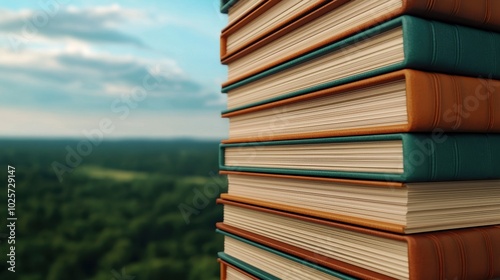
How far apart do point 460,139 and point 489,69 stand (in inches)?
6.9

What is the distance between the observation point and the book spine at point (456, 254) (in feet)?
2.09

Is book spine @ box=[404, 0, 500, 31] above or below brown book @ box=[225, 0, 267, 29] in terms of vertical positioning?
below

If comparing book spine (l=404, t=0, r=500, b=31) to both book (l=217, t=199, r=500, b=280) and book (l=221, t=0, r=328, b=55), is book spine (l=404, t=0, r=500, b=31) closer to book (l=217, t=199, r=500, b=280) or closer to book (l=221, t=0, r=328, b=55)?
book (l=221, t=0, r=328, b=55)

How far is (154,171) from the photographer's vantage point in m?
2.33

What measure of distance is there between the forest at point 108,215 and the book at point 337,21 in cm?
92

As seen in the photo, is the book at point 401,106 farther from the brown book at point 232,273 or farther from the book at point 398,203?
the brown book at point 232,273

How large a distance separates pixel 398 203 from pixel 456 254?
144 mm

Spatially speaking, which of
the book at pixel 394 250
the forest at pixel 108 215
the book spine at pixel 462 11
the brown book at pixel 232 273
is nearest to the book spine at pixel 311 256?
the book at pixel 394 250

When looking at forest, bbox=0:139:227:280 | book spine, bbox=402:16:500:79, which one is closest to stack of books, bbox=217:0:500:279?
book spine, bbox=402:16:500:79

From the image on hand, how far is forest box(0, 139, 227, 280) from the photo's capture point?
6.29 feet

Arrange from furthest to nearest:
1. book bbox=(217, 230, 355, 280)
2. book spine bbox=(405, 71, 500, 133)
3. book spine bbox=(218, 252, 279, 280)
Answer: book spine bbox=(218, 252, 279, 280) → book bbox=(217, 230, 355, 280) → book spine bbox=(405, 71, 500, 133)

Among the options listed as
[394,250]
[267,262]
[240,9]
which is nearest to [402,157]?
[394,250]

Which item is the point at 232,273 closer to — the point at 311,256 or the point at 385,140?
the point at 311,256

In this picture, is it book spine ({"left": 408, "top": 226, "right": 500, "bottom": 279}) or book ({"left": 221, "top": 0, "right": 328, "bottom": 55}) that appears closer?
book spine ({"left": 408, "top": 226, "right": 500, "bottom": 279})
